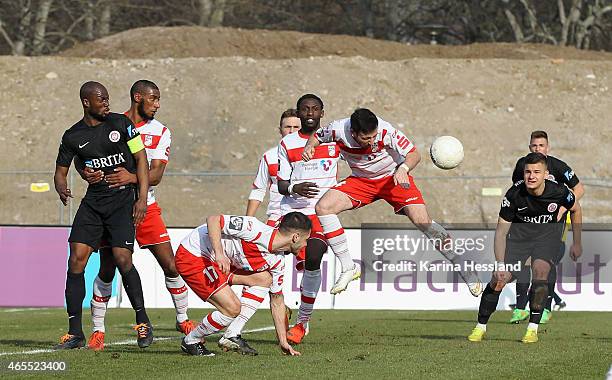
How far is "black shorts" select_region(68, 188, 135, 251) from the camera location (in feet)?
34.2

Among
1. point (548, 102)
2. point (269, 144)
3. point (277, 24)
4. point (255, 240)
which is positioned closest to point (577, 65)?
point (548, 102)

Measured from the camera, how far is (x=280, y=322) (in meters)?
9.81

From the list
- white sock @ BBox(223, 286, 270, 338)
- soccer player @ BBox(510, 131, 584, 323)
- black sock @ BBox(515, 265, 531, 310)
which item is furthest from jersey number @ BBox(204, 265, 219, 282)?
black sock @ BBox(515, 265, 531, 310)

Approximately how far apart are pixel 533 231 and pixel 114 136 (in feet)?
13.8

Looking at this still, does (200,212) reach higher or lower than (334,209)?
lower

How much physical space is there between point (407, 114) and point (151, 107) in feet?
82.8

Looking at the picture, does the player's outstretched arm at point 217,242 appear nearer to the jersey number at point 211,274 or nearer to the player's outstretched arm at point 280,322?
the jersey number at point 211,274

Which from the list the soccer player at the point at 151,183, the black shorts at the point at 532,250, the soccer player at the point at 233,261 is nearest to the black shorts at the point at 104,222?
the soccer player at the point at 151,183

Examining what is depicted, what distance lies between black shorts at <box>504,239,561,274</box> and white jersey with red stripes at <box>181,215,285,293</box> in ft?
9.44

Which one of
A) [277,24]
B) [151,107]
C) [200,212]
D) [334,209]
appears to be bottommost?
[200,212]

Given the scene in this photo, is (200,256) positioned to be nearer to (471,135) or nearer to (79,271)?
(79,271)

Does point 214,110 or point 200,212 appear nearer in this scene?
point 200,212

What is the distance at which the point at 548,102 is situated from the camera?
37406 millimetres

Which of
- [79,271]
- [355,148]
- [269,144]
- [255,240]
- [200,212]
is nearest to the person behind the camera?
[255,240]
